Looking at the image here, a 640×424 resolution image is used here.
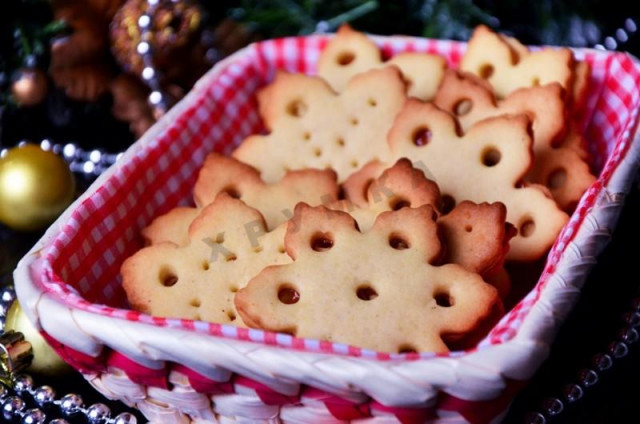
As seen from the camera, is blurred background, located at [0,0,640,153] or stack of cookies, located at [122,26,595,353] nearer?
stack of cookies, located at [122,26,595,353]

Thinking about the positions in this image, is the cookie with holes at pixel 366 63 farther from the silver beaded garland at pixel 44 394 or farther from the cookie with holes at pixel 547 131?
the silver beaded garland at pixel 44 394

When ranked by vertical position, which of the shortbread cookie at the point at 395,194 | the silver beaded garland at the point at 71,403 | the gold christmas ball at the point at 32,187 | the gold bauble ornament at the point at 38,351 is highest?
the shortbread cookie at the point at 395,194

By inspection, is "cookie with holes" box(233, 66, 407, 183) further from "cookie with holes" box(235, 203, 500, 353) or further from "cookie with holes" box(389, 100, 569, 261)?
"cookie with holes" box(235, 203, 500, 353)

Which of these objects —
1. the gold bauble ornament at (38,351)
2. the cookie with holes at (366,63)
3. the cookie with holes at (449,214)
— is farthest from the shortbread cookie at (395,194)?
the gold bauble ornament at (38,351)

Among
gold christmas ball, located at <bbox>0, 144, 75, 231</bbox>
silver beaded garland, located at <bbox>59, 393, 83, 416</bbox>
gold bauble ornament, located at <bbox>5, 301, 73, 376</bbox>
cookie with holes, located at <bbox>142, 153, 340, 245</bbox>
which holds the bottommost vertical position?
silver beaded garland, located at <bbox>59, 393, 83, 416</bbox>

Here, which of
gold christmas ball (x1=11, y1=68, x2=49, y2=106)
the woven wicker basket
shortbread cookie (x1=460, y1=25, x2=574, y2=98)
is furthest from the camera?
gold christmas ball (x1=11, y1=68, x2=49, y2=106)

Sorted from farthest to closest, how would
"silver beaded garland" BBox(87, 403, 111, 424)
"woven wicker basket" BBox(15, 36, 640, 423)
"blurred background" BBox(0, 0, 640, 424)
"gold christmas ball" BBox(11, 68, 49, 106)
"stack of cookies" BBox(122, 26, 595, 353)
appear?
"gold christmas ball" BBox(11, 68, 49, 106) → "blurred background" BBox(0, 0, 640, 424) → "silver beaded garland" BBox(87, 403, 111, 424) → "stack of cookies" BBox(122, 26, 595, 353) → "woven wicker basket" BBox(15, 36, 640, 423)

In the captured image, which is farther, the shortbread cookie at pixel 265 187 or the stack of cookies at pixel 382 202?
the shortbread cookie at pixel 265 187

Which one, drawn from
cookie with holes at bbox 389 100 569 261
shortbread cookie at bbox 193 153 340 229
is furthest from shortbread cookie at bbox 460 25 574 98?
shortbread cookie at bbox 193 153 340 229

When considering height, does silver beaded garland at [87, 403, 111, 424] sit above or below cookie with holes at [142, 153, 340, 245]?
below
